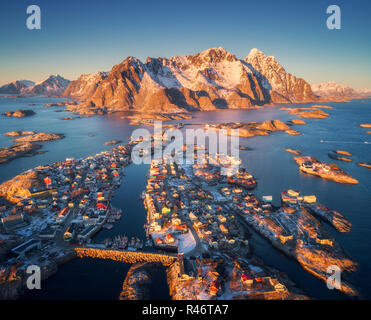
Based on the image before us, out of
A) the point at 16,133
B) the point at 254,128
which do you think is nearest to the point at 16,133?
the point at 16,133

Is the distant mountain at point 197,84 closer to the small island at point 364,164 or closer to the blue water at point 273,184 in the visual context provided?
the blue water at point 273,184

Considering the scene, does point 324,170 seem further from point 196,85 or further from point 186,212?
point 196,85

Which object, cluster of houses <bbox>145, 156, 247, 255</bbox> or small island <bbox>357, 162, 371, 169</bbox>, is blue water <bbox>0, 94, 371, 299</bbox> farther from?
cluster of houses <bbox>145, 156, 247, 255</bbox>

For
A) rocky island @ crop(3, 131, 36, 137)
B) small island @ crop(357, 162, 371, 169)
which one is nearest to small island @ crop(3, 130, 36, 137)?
rocky island @ crop(3, 131, 36, 137)

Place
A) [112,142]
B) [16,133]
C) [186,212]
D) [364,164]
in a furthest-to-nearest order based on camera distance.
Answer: [16,133]
[112,142]
[364,164]
[186,212]

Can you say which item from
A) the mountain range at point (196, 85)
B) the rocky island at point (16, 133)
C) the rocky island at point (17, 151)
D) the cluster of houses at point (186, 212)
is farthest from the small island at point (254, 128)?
the rocky island at point (16, 133)
